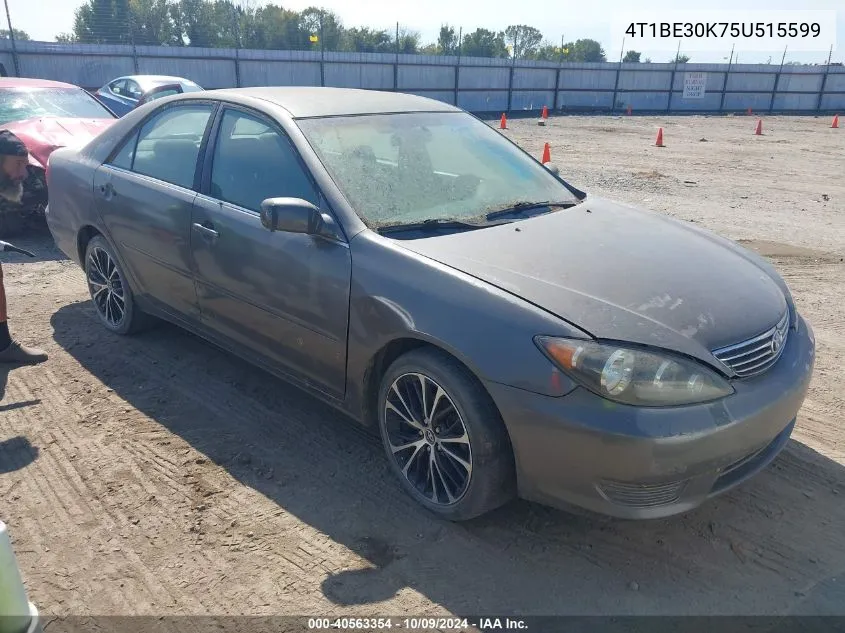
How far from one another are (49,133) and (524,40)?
3111 cm

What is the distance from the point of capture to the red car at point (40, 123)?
6941mm

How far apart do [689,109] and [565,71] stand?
7.04m

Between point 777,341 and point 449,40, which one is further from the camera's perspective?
point 449,40

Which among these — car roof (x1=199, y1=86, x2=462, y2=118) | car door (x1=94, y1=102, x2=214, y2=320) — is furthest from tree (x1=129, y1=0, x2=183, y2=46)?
car roof (x1=199, y1=86, x2=462, y2=118)

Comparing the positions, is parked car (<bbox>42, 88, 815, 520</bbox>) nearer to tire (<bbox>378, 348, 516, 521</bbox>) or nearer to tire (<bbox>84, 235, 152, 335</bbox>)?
tire (<bbox>378, 348, 516, 521</bbox>)

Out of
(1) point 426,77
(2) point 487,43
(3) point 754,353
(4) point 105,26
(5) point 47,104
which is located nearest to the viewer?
(3) point 754,353

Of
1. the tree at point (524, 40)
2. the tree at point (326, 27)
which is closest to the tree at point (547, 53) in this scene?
the tree at point (524, 40)

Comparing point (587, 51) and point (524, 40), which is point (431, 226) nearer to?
point (524, 40)

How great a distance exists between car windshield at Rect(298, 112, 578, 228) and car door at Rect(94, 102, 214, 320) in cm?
94

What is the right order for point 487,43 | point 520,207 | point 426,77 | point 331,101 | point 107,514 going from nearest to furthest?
point 107,514
point 520,207
point 331,101
point 426,77
point 487,43

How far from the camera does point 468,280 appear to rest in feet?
8.96

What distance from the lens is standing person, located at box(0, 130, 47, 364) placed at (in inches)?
167

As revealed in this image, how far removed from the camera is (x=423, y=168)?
3562mm

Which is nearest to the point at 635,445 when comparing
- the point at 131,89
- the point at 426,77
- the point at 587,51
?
the point at 131,89
